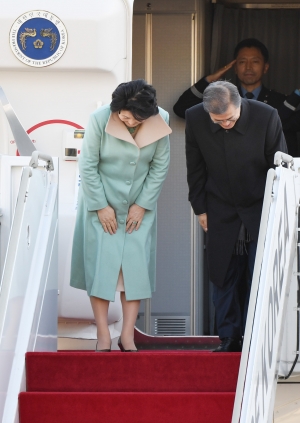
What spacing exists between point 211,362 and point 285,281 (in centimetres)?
57

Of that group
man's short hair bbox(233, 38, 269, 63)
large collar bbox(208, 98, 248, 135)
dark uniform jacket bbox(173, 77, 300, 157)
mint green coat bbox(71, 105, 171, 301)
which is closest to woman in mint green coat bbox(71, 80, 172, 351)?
mint green coat bbox(71, 105, 171, 301)

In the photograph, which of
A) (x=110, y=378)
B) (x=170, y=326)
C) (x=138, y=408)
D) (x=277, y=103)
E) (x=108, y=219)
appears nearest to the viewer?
(x=138, y=408)

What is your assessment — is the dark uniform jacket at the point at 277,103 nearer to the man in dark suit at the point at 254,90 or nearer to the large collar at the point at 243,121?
the man in dark suit at the point at 254,90

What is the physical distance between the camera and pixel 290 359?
174 inches

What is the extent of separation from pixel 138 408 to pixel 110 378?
0.99 ft

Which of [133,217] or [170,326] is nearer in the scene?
[133,217]

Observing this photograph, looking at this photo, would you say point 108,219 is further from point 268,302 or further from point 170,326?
point 170,326

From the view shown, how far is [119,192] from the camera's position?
4820 millimetres

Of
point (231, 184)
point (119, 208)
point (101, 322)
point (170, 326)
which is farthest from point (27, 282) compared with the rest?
point (170, 326)

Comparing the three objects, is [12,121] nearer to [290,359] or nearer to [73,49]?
[73,49]

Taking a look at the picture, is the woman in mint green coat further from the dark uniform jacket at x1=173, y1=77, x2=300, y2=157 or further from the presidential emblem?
the dark uniform jacket at x1=173, y1=77, x2=300, y2=157

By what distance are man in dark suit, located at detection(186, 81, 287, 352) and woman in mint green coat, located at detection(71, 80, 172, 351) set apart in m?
0.20

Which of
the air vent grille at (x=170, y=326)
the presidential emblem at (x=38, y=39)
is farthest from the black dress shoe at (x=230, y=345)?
the presidential emblem at (x=38, y=39)

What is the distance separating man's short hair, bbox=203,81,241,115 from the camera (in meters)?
4.34
